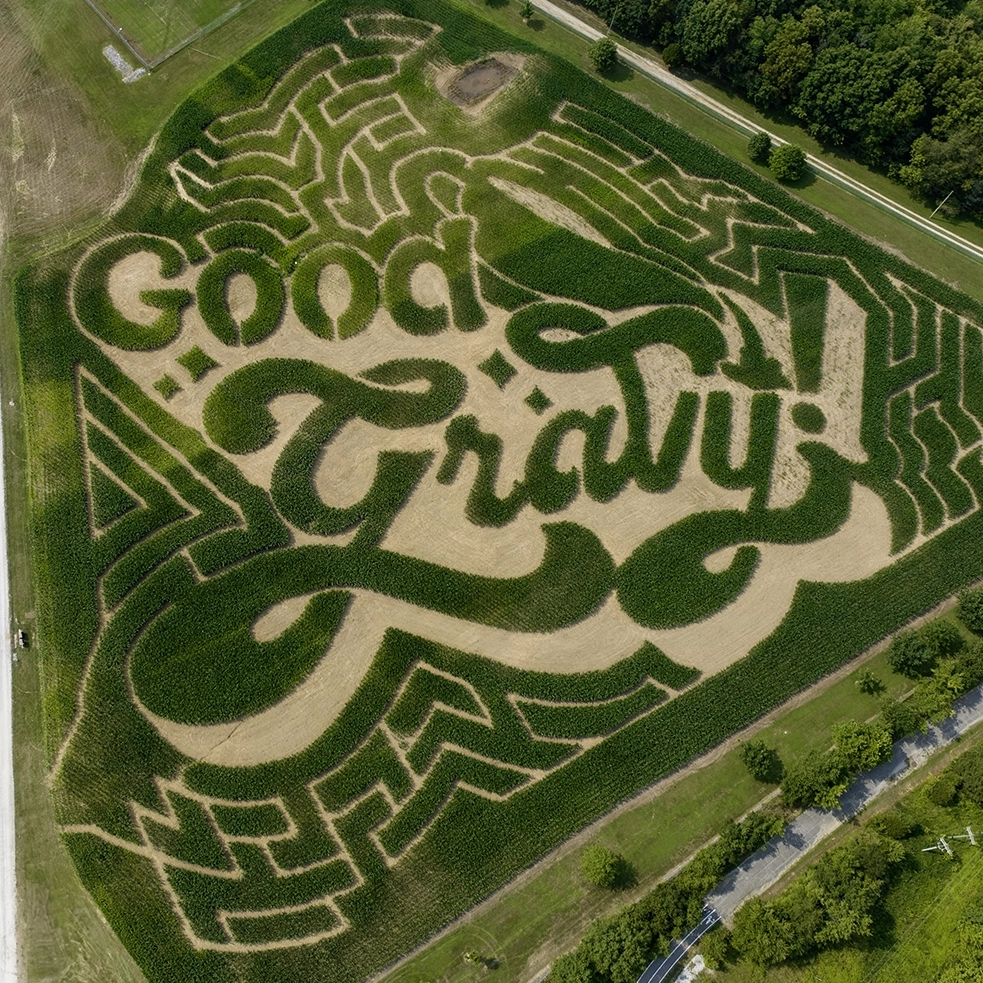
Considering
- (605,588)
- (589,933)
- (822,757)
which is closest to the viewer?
(589,933)

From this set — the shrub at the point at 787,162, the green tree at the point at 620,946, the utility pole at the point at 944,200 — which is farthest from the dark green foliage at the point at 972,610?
the shrub at the point at 787,162

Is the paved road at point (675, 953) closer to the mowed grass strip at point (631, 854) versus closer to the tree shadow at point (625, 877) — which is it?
the mowed grass strip at point (631, 854)

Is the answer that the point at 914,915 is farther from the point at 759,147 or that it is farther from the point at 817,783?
the point at 759,147

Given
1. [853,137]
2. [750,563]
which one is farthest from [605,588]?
[853,137]

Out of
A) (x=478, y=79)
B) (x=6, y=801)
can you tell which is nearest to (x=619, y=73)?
(x=478, y=79)

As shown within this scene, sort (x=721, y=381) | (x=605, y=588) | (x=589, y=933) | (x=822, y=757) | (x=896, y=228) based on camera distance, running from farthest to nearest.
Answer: (x=896, y=228), (x=721, y=381), (x=605, y=588), (x=822, y=757), (x=589, y=933)

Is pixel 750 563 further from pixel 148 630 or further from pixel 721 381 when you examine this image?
pixel 148 630

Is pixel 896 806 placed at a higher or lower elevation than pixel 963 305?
lower

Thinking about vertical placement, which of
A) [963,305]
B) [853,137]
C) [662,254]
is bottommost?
[662,254]
